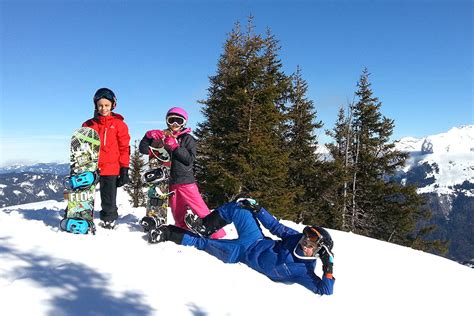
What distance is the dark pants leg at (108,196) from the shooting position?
19.0 feet

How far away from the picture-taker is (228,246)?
5461 mm

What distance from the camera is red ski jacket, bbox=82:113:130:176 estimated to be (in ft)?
18.6

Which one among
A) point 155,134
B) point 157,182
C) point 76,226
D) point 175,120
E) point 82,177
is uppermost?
point 175,120

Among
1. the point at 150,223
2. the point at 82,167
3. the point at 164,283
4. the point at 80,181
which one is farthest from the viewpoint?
the point at 150,223

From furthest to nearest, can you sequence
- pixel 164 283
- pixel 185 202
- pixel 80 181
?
pixel 185 202
pixel 80 181
pixel 164 283

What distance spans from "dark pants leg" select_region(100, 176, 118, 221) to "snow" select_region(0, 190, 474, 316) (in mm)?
300

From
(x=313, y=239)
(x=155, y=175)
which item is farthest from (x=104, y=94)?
(x=313, y=239)

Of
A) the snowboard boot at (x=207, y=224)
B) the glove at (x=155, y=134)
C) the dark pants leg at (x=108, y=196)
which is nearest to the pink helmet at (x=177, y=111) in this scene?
the glove at (x=155, y=134)

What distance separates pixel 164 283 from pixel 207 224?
2.32 m

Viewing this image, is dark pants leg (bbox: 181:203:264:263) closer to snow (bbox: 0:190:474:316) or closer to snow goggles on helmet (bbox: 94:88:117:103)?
snow (bbox: 0:190:474:316)

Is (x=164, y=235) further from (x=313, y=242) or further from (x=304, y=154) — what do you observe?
(x=304, y=154)

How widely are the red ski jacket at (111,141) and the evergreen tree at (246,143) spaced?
32.0 ft

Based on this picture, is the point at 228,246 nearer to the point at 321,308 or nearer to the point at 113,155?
the point at 321,308

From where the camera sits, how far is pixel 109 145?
5.69 m
